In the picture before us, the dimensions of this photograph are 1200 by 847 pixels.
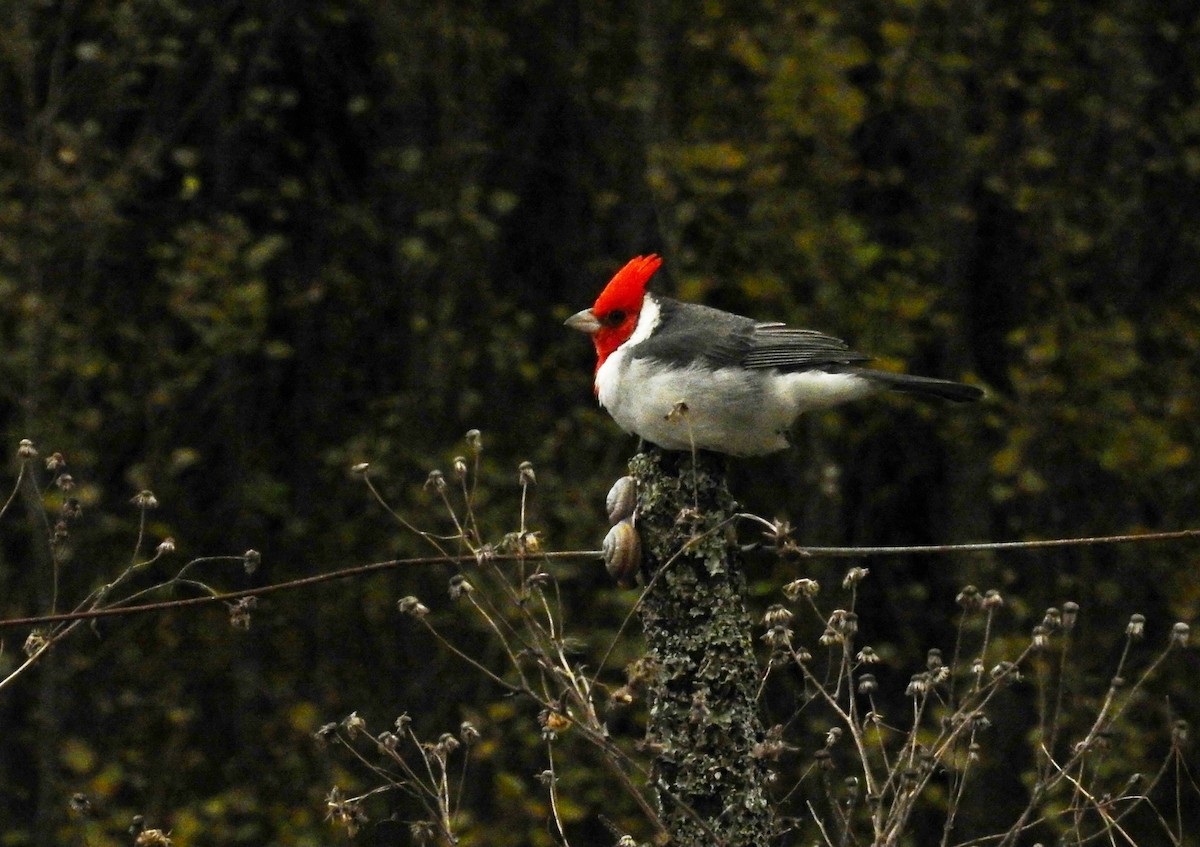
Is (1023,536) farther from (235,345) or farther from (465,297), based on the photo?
(235,345)

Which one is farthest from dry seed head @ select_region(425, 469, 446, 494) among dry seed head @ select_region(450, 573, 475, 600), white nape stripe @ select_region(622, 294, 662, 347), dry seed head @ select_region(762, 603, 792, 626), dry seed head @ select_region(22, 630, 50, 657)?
white nape stripe @ select_region(622, 294, 662, 347)

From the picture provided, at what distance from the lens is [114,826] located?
6.63m

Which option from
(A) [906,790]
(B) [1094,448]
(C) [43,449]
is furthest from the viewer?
(B) [1094,448]

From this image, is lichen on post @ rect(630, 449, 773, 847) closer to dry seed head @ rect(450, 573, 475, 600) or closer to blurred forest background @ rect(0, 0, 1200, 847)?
dry seed head @ rect(450, 573, 475, 600)

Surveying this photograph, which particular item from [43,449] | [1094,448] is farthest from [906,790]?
[1094,448]

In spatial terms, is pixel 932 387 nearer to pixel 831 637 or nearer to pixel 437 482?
pixel 831 637

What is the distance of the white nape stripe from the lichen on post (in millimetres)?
1029

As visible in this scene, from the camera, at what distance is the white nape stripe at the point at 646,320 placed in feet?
13.2

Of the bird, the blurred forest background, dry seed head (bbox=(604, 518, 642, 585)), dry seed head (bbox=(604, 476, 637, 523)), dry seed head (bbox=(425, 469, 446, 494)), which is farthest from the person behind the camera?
the blurred forest background

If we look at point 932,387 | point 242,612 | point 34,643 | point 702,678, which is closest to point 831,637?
point 702,678

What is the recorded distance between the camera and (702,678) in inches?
112

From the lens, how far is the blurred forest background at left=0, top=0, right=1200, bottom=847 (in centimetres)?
684

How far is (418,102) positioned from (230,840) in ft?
9.73

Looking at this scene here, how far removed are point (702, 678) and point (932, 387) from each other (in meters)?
1.14
